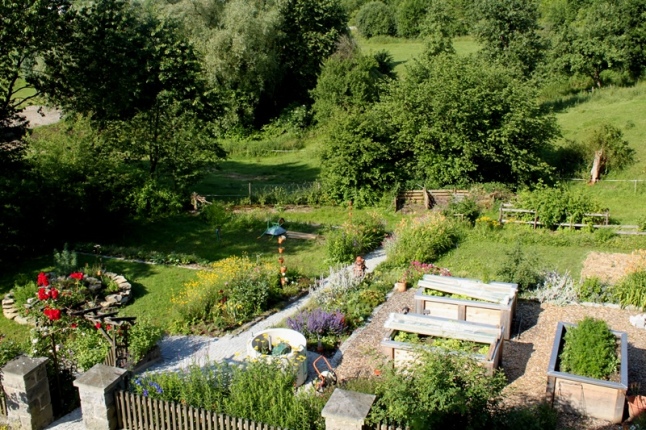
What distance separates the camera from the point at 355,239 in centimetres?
1747

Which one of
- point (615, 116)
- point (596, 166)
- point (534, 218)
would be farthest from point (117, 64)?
point (615, 116)

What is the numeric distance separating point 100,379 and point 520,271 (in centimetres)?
914

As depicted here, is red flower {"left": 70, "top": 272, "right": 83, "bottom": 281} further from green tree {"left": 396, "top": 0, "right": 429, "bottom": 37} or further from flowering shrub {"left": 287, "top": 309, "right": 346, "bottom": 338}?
green tree {"left": 396, "top": 0, "right": 429, "bottom": 37}

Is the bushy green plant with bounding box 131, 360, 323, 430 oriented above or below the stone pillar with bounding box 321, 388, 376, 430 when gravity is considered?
below

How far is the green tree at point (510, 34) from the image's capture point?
34.3 metres

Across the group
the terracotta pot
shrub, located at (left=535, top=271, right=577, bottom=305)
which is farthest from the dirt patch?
the terracotta pot

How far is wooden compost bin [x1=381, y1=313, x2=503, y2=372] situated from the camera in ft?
33.6

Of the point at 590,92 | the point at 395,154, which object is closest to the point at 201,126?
the point at 395,154

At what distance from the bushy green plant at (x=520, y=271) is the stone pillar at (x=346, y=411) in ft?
22.7

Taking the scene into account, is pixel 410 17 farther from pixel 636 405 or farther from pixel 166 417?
pixel 166 417

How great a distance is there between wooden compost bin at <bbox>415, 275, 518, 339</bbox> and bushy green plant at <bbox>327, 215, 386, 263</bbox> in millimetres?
4206

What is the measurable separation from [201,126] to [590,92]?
889 inches

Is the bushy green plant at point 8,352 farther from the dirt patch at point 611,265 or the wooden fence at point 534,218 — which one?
the wooden fence at point 534,218

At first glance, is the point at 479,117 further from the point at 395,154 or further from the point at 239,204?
the point at 239,204
